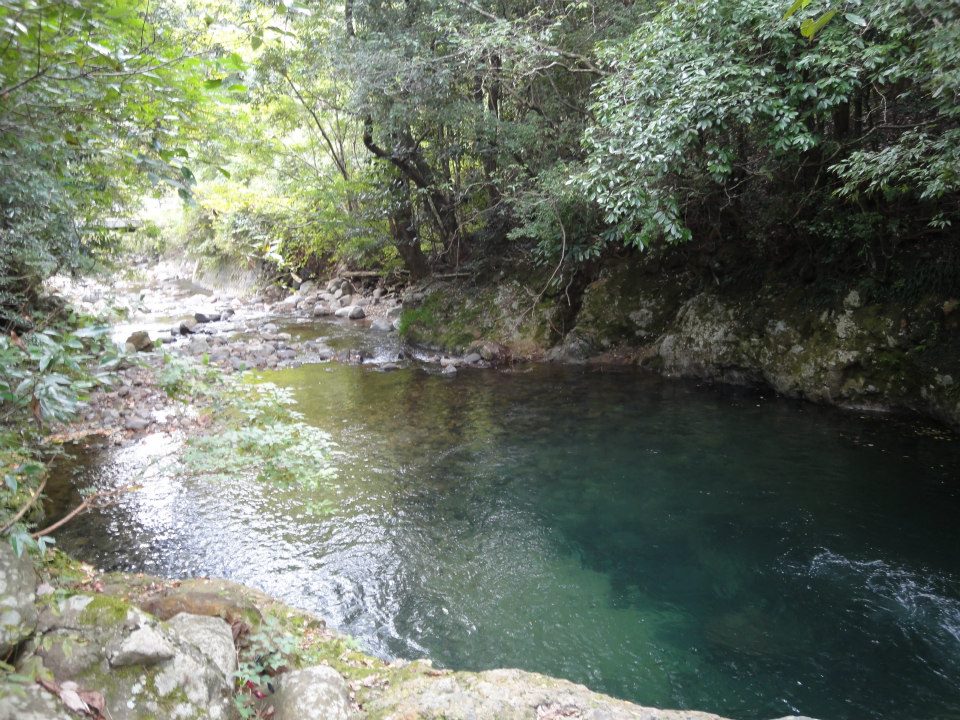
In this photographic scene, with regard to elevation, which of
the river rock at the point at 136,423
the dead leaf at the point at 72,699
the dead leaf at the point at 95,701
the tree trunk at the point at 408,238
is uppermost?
the tree trunk at the point at 408,238

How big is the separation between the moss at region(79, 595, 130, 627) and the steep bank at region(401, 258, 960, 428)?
9697 mm

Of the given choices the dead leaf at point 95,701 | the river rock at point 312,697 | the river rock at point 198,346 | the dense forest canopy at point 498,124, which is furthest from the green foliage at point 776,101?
the river rock at point 198,346

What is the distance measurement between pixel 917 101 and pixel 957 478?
479 centimetres

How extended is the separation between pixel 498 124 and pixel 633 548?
9.16 metres

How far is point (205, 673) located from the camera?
297cm

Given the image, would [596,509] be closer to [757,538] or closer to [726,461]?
[757,538]

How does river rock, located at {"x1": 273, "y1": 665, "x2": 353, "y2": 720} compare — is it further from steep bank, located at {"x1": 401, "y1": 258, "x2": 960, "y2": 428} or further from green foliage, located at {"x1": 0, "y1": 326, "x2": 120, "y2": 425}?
steep bank, located at {"x1": 401, "y1": 258, "x2": 960, "y2": 428}

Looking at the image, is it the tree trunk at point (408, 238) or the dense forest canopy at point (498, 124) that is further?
the tree trunk at point (408, 238)

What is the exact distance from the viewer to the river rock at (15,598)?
2.63 m

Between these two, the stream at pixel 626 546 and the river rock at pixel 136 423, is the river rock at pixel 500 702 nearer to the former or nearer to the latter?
the stream at pixel 626 546

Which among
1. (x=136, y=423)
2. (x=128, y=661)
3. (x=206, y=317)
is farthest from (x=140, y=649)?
(x=206, y=317)

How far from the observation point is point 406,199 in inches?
616

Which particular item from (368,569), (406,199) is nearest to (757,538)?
(368,569)

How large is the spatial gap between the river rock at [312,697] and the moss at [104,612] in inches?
36.3
